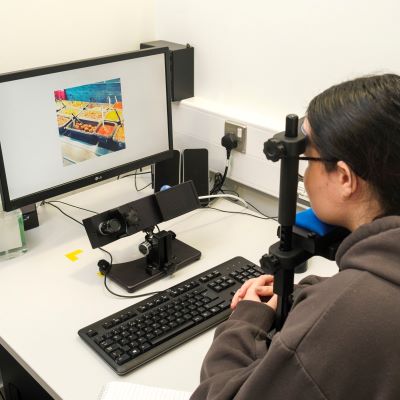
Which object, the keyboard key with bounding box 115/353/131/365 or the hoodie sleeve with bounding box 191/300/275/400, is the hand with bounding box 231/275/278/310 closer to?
the hoodie sleeve with bounding box 191/300/275/400

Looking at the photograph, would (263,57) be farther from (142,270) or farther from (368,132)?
(368,132)

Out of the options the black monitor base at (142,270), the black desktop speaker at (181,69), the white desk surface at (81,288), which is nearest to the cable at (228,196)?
the white desk surface at (81,288)

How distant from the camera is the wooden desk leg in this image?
1.47 metres

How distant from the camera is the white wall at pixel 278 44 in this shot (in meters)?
1.44

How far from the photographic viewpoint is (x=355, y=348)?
750 millimetres

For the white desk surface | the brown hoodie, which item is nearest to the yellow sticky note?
the white desk surface

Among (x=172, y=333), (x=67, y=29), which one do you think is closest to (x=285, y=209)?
(x=172, y=333)

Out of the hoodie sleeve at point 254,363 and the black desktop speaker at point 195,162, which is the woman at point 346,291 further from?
the black desktop speaker at point 195,162

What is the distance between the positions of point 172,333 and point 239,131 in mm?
769

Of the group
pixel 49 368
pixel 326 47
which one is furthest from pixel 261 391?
pixel 326 47

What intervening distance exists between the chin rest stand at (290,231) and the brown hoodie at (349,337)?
139 mm

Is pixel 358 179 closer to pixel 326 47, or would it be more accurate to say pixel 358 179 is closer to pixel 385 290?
pixel 385 290

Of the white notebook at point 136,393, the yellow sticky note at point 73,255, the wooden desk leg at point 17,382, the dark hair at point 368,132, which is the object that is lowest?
the wooden desk leg at point 17,382

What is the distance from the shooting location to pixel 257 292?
119 centimetres
